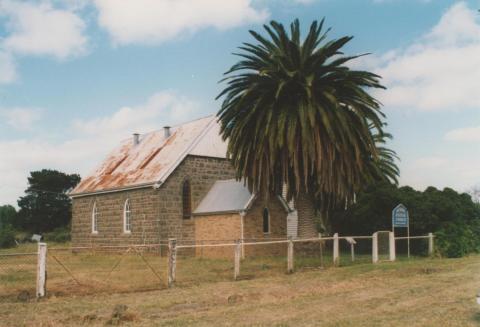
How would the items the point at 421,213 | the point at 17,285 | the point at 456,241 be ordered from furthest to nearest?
the point at 421,213
the point at 456,241
the point at 17,285

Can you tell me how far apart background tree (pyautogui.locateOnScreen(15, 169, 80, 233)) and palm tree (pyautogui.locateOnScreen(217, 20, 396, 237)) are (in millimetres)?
55847

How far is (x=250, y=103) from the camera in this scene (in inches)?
985

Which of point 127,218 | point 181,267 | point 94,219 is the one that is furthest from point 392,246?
point 94,219

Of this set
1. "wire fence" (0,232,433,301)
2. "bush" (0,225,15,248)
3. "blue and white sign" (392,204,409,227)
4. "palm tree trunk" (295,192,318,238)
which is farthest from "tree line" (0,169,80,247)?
"blue and white sign" (392,204,409,227)

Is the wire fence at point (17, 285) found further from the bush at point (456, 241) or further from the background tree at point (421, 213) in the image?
the background tree at point (421, 213)

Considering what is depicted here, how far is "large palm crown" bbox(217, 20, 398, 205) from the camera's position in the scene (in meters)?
23.6

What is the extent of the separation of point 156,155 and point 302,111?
16.0 m

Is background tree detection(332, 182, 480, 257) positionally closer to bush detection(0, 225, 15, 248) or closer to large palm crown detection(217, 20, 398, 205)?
large palm crown detection(217, 20, 398, 205)

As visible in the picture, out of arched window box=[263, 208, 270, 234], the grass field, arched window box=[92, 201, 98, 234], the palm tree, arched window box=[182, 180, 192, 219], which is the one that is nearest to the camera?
the grass field

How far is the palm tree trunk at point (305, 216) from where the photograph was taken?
2661 cm

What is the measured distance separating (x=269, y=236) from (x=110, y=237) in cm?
1239

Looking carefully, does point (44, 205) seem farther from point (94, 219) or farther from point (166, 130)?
point (166, 130)

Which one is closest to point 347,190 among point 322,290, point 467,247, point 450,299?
point 467,247

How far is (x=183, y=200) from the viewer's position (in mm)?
34062
